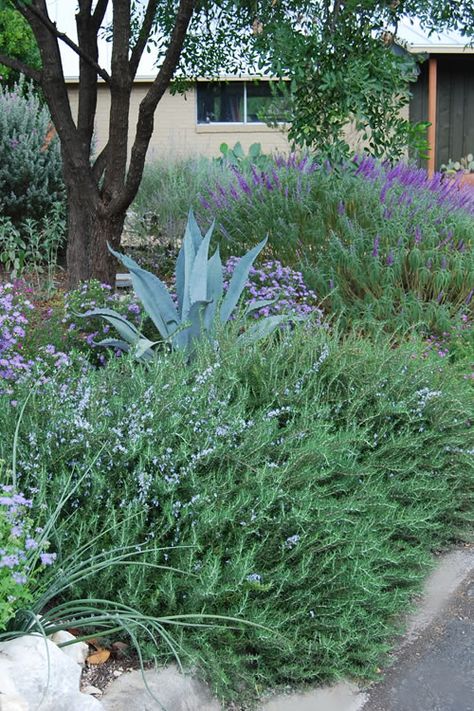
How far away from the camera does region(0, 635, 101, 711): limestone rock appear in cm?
232

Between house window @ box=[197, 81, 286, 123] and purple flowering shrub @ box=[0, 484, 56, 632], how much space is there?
56.6 feet

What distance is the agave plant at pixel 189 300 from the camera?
4.76 m

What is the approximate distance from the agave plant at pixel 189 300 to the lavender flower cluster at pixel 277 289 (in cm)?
43

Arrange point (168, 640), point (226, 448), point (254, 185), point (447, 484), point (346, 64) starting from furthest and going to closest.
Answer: point (254, 185), point (346, 64), point (447, 484), point (226, 448), point (168, 640)

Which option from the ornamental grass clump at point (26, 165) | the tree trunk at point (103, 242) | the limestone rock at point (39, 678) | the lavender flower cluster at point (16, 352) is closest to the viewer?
the limestone rock at point (39, 678)

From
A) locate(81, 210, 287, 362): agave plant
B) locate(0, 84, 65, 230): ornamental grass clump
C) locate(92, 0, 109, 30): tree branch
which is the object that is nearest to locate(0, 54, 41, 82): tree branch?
locate(92, 0, 109, 30): tree branch

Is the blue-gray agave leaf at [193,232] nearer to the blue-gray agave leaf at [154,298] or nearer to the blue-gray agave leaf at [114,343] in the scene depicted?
the blue-gray agave leaf at [154,298]

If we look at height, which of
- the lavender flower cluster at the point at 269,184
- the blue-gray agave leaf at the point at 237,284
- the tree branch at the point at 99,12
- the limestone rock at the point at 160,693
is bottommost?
the limestone rock at the point at 160,693

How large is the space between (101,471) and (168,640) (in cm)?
67

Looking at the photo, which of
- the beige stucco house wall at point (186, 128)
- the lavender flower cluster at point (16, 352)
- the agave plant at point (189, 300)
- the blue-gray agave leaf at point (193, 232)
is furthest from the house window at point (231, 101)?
the lavender flower cluster at point (16, 352)

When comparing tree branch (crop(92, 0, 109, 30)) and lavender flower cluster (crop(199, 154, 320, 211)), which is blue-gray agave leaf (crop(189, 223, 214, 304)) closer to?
lavender flower cluster (crop(199, 154, 320, 211))

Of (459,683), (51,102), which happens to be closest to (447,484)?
(459,683)

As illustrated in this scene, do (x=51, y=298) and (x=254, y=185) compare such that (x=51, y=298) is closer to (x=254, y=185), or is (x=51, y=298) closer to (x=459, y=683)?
(x=254, y=185)

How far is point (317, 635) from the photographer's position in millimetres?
3025
